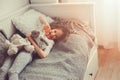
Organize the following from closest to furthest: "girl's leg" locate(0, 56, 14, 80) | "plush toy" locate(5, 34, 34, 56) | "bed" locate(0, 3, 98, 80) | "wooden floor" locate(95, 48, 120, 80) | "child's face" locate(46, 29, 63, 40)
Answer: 1. "girl's leg" locate(0, 56, 14, 80)
2. "bed" locate(0, 3, 98, 80)
3. "plush toy" locate(5, 34, 34, 56)
4. "child's face" locate(46, 29, 63, 40)
5. "wooden floor" locate(95, 48, 120, 80)

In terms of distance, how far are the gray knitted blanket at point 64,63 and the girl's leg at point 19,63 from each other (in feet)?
0.12

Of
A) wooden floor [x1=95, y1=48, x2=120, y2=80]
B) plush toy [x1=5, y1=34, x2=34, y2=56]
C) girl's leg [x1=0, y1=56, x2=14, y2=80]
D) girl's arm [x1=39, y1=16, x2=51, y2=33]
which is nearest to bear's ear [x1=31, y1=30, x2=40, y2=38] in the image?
plush toy [x1=5, y1=34, x2=34, y2=56]

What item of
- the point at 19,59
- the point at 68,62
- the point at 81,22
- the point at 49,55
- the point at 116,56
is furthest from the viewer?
the point at 116,56

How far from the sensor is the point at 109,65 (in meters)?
2.92

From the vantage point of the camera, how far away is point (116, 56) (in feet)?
10.3

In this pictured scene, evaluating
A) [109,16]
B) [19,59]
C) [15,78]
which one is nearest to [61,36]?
[19,59]

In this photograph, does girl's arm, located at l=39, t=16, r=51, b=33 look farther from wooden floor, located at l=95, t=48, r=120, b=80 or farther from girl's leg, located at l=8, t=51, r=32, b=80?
wooden floor, located at l=95, t=48, r=120, b=80

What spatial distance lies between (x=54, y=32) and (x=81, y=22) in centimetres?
46

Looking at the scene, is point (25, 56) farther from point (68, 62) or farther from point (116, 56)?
point (116, 56)

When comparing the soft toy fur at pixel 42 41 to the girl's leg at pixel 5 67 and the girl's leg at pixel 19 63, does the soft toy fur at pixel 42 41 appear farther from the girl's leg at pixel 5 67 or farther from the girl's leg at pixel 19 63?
the girl's leg at pixel 5 67

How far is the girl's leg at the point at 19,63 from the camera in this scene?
5.24 feet

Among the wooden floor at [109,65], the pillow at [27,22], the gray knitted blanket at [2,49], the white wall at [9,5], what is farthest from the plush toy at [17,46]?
the wooden floor at [109,65]

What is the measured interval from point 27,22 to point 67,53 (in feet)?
2.02

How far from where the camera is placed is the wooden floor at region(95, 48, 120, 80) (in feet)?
8.74
